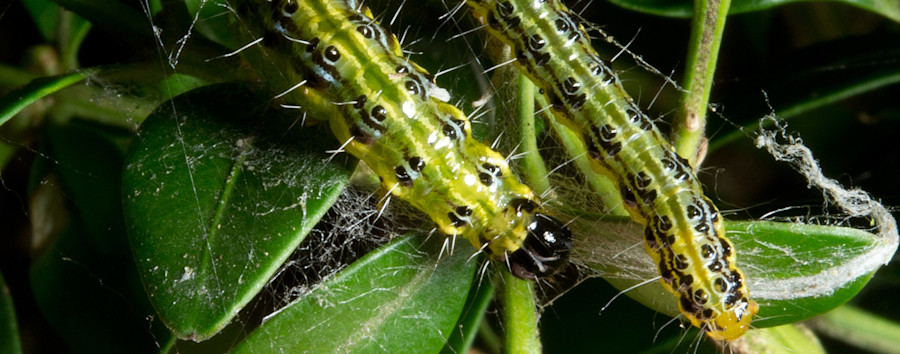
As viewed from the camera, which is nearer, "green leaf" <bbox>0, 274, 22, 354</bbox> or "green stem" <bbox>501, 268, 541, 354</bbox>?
"green stem" <bbox>501, 268, 541, 354</bbox>

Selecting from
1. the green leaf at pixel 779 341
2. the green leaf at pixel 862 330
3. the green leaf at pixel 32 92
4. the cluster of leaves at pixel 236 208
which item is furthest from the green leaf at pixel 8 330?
the green leaf at pixel 862 330

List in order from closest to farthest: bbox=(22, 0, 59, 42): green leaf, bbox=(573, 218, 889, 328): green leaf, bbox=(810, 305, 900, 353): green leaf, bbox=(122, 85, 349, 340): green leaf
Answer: bbox=(122, 85, 349, 340): green leaf → bbox=(573, 218, 889, 328): green leaf → bbox=(22, 0, 59, 42): green leaf → bbox=(810, 305, 900, 353): green leaf

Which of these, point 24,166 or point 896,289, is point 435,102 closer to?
point 24,166

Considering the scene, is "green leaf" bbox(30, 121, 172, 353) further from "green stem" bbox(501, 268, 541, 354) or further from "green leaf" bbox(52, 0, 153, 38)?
→ "green stem" bbox(501, 268, 541, 354)

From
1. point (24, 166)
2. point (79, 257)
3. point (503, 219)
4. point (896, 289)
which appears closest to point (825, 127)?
point (896, 289)

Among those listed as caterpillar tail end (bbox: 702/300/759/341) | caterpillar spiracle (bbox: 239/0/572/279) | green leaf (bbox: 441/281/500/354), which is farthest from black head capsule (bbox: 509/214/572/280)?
caterpillar tail end (bbox: 702/300/759/341)

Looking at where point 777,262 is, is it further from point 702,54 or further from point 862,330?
point 862,330

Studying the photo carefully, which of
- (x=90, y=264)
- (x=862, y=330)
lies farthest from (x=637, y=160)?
(x=90, y=264)
